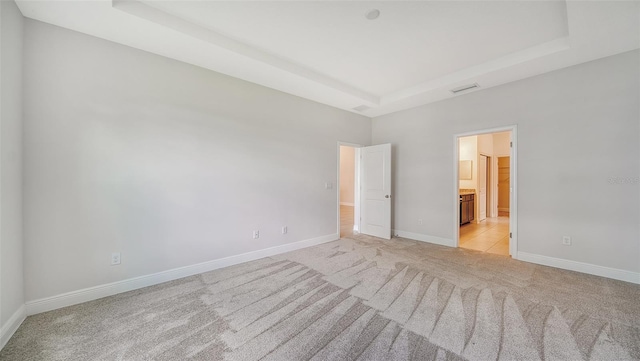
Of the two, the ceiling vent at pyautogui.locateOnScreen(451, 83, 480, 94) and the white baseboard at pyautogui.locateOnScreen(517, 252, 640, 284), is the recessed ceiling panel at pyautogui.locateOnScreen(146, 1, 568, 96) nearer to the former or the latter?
the ceiling vent at pyautogui.locateOnScreen(451, 83, 480, 94)

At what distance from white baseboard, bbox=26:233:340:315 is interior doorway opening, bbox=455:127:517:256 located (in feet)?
12.3

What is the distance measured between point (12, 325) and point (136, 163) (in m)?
1.65

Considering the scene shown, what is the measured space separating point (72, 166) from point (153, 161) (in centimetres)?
68

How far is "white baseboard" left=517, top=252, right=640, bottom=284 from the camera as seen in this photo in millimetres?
2758

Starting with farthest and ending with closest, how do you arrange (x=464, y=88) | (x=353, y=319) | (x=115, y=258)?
(x=464, y=88) → (x=115, y=258) → (x=353, y=319)

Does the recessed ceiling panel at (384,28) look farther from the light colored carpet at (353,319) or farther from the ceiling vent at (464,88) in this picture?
the light colored carpet at (353,319)

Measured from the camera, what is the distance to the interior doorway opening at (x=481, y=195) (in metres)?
4.27

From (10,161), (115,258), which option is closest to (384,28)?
(10,161)

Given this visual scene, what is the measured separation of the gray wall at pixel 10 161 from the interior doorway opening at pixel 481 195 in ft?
18.6

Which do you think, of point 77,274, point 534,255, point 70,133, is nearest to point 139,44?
point 70,133

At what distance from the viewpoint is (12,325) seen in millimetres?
1874

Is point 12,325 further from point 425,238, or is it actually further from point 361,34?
→ point 425,238

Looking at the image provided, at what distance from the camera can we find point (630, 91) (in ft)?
9.08

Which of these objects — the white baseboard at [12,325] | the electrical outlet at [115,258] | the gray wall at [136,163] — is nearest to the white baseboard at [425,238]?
the gray wall at [136,163]
